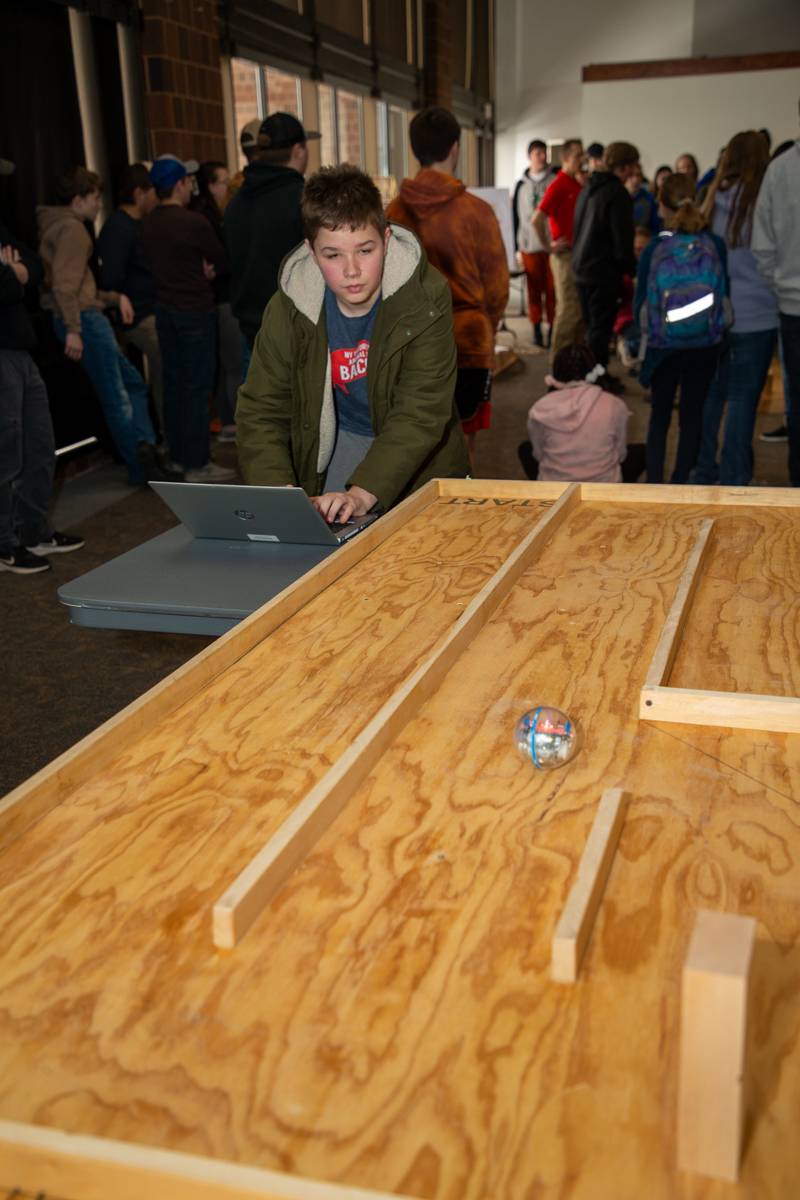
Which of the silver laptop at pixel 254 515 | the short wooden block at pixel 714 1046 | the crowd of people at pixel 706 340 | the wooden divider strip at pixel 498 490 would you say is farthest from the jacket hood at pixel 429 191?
the short wooden block at pixel 714 1046

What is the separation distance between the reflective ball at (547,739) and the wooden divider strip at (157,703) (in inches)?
21.3

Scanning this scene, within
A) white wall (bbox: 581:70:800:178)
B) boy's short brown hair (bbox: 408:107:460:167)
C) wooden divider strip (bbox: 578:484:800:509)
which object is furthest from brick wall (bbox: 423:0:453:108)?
wooden divider strip (bbox: 578:484:800:509)

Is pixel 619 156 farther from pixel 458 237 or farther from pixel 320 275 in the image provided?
pixel 320 275

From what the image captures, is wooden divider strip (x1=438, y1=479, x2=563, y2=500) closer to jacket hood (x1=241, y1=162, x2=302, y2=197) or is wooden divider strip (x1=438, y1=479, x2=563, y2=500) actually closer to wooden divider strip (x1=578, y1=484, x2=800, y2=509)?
wooden divider strip (x1=578, y1=484, x2=800, y2=509)

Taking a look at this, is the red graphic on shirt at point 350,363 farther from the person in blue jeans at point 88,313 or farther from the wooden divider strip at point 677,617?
the person in blue jeans at point 88,313

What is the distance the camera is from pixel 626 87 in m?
15.7

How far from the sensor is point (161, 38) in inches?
269

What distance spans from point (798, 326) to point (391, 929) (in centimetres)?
411

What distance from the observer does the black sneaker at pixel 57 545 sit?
502cm

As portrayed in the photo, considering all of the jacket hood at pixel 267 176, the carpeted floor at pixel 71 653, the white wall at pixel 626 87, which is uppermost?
the white wall at pixel 626 87

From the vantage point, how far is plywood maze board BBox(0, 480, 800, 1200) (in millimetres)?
867

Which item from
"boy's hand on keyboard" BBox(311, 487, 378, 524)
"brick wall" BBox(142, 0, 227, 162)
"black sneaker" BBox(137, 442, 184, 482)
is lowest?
"black sneaker" BBox(137, 442, 184, 482)

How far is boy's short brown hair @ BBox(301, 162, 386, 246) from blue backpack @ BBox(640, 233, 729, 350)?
255 cm

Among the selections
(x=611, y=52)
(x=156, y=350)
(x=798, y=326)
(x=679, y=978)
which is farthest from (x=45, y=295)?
(x=611, y=52)
